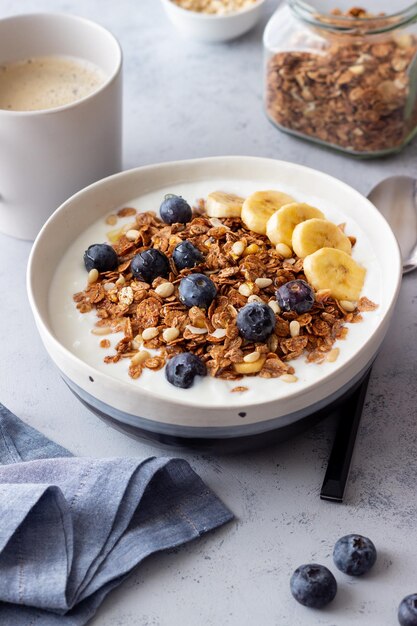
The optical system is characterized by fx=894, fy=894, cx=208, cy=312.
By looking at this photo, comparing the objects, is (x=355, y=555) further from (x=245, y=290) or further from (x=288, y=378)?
(x=245, y=290)

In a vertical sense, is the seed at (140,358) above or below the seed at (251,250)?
below

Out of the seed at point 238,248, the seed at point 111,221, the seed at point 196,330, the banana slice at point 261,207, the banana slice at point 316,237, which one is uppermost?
the banana slice at point 316,237

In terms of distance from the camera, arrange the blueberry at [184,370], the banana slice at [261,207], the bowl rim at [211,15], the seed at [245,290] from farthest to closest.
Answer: the bowl rim at [211,15] < the banana slice at [261,207] < the seed at [245,290] < the blueberry at [184,370]

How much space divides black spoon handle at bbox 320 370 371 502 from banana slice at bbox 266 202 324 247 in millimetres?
231

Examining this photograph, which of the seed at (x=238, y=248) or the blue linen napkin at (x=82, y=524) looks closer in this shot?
the blue linen napkin at (x=82, y=524)

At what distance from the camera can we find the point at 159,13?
2012 mm

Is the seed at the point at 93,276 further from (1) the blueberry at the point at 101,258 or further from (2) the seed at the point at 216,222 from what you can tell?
(2) the seed at the point at 216,222

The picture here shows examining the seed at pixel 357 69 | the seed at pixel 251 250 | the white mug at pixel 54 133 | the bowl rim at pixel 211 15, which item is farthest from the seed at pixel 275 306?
the bowl rim at pixel 211 15

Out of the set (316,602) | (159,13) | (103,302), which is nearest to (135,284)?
(103,302)

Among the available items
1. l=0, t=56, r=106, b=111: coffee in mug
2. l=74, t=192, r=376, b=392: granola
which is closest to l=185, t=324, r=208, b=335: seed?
l=74, t=192, r=376, b=392: granola

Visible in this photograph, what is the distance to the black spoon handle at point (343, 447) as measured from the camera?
1.14m

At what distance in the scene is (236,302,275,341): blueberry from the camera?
1127 millimetres

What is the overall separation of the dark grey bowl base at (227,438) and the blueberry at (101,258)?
0.65 ft

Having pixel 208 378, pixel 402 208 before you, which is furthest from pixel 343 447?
pixel 402 208
